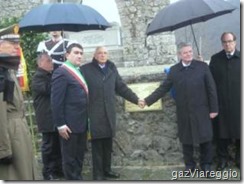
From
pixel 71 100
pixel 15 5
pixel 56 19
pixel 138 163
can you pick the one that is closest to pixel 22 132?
pixel 71 100

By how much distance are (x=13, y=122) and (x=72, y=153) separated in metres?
1.02

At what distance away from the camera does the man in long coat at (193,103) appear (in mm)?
4754

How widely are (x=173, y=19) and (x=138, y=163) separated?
171cm

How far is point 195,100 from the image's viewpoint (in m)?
4.75

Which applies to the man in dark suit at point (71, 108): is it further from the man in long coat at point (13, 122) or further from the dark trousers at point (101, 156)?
the man in long coat at point (13, 122)

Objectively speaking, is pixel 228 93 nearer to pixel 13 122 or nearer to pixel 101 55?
pixel 101 55

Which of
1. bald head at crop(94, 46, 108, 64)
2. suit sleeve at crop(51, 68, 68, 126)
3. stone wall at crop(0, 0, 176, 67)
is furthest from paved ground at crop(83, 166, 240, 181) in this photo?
stone wall at crop(0, 0, 176, 67)

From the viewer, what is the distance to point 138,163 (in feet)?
17.6

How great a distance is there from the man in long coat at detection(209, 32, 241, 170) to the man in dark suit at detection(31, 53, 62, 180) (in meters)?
1.77

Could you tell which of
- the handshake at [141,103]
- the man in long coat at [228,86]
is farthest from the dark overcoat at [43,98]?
the man in long coat at [228,86]

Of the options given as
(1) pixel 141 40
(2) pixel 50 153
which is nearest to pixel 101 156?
(2) pixel 50 153

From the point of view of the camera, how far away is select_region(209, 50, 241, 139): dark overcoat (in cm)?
488

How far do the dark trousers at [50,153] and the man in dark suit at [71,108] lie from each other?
18.8 inches

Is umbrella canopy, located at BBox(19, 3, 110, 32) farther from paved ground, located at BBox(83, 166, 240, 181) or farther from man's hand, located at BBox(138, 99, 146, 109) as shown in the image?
paved ground, located at BBox(83, 166, 240, 181)
